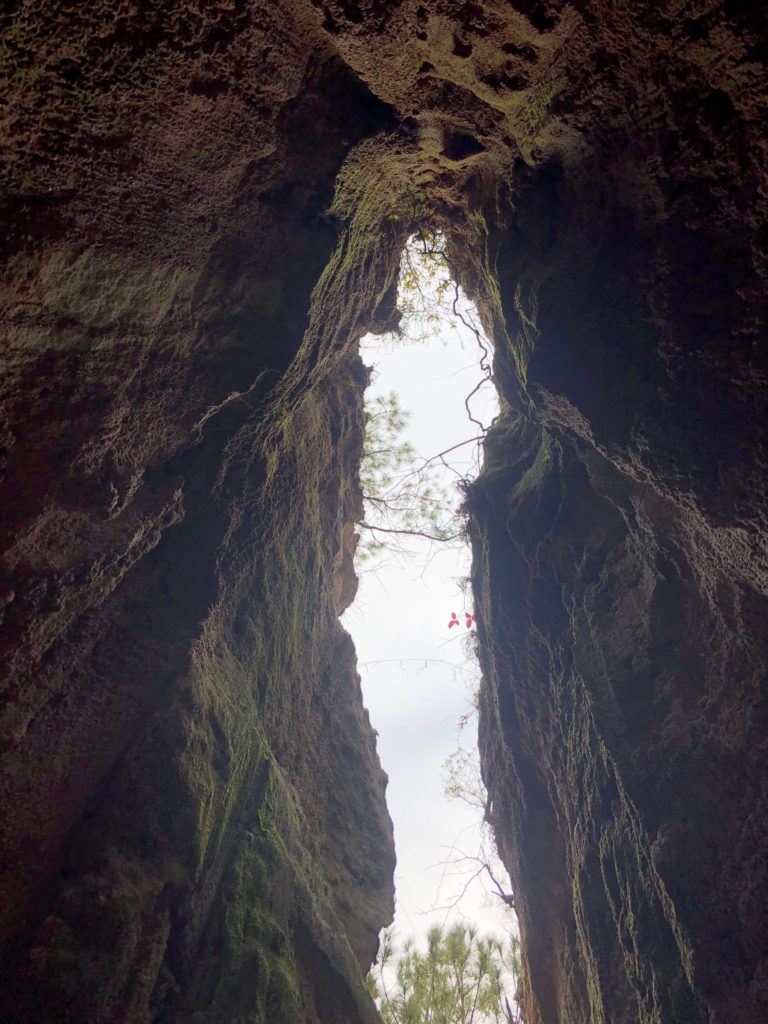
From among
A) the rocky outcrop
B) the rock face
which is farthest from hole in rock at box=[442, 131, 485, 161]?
the rocky outcrop

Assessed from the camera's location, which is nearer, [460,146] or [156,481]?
[156,481]

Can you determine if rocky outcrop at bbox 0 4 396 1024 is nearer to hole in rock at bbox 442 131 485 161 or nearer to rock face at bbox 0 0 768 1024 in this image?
rock face at bbox 0 0 768 1024

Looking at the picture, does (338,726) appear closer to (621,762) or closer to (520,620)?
(520,620)

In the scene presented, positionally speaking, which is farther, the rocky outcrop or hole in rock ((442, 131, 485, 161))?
hole in rock ((442, 131, 485, 161))

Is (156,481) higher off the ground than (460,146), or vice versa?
(460,146)

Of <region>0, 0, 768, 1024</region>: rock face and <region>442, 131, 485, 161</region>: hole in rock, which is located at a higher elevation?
<region>442, 131, 485, 161</region>: hole in rock

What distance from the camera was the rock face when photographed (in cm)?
274

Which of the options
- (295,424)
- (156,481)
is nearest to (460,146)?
(295,424)

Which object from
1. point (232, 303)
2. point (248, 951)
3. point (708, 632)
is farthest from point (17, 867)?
point (708, 632)

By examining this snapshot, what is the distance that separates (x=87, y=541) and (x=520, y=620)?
5.30m

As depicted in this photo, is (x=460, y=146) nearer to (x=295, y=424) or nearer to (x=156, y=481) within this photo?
(x=295, y=424)

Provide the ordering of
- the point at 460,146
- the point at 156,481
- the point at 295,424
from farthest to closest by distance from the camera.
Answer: the point at 295,424 < the point at 460,146 < the point at 156,481

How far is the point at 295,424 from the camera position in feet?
21.3

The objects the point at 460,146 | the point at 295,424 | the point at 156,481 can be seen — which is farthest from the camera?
the point at 295,424
